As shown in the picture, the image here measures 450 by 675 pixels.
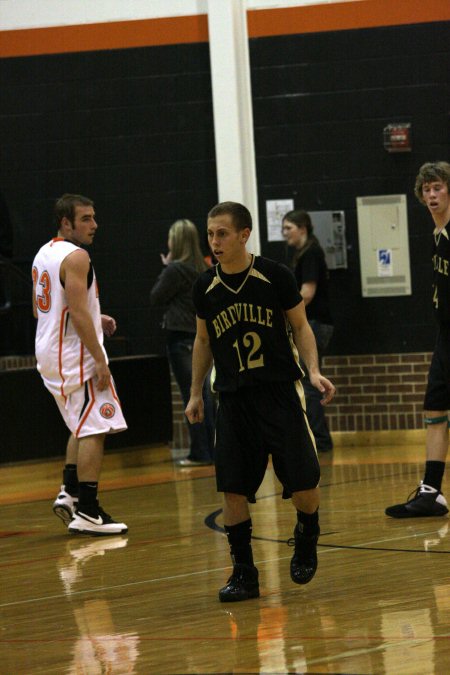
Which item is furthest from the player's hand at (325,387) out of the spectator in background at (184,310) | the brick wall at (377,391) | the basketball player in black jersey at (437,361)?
the brick wall at (377,391)

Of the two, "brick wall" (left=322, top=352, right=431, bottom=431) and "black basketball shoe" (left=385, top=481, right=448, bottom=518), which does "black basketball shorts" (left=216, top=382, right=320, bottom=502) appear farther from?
"brick wall" (left=322, top=352, right=431, bottom=431)

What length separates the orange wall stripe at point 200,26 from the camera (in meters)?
10.4

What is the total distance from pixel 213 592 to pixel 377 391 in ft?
18.6

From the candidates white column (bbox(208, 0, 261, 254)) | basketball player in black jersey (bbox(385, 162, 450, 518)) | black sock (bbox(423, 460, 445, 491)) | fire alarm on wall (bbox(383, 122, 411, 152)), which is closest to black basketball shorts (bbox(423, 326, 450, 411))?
basketball player in black jersey (bbox(385, 162, 450, 518))

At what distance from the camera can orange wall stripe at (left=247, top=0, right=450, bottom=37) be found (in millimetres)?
10367

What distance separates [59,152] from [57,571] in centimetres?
595

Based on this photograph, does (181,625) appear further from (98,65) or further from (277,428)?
(98,65)

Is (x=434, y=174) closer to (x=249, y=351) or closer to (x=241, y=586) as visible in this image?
(x=249, y=351)

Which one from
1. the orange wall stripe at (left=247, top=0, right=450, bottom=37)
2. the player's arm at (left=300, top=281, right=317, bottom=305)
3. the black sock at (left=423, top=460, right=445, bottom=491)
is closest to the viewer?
the black sock at (left=423, top=460, right=445, bottom=491)

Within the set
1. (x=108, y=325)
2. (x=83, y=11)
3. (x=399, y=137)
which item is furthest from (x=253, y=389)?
(x=83, y=11)

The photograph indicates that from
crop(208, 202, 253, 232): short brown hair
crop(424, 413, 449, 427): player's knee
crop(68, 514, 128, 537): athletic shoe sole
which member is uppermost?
crop(208, 202, 253, 232): short brown hair

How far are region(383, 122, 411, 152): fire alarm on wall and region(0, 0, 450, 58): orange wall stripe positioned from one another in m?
0.85

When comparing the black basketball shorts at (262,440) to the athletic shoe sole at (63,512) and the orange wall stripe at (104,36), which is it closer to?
the athletic shoe sole at (63,512)

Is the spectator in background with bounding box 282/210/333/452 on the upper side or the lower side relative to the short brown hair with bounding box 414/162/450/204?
lower
